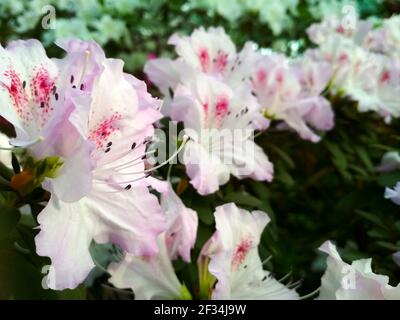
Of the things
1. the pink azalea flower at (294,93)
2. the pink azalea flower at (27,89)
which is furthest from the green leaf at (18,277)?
the pink azalea flower at (294,93)

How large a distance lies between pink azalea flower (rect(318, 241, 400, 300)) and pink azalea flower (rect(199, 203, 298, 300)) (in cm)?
13

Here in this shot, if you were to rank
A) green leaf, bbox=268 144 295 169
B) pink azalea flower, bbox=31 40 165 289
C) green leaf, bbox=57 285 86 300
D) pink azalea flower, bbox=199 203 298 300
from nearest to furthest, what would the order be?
pink azalea flower, bbox=31 40 165 289
green leaf, bbox=57 285 86 300
pink azalea flower, bbox=199 203 298 300
green leaf, bbox=268 144 295 169

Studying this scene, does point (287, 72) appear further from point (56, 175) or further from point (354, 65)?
point (56, 175)

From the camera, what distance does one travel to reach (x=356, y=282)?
71cm

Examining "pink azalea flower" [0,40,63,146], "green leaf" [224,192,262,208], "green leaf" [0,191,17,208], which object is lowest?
"green leaf" [224,192,262,208]

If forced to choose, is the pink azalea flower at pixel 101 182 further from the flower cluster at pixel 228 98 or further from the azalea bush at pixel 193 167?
the flower cluster at pixel 228 98

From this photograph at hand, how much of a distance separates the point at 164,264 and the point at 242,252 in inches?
4.3

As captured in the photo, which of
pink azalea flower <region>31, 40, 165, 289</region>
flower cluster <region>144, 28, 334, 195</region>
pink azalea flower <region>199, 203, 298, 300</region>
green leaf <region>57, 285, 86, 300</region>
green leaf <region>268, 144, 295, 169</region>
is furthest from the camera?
green leaf <region>268, 144, 295, 169</region>

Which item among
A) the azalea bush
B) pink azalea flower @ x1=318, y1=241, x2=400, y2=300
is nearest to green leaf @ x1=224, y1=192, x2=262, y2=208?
the azalea bush

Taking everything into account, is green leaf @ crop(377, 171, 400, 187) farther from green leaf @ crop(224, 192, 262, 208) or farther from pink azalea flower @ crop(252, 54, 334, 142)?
green leaf @ crop(224, 192, 262, 208)

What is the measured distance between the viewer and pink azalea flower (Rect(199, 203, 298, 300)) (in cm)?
83

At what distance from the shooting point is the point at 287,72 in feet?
4.22

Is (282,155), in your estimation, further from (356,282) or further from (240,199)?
(356,282)

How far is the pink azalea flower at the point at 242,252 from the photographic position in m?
0.83
